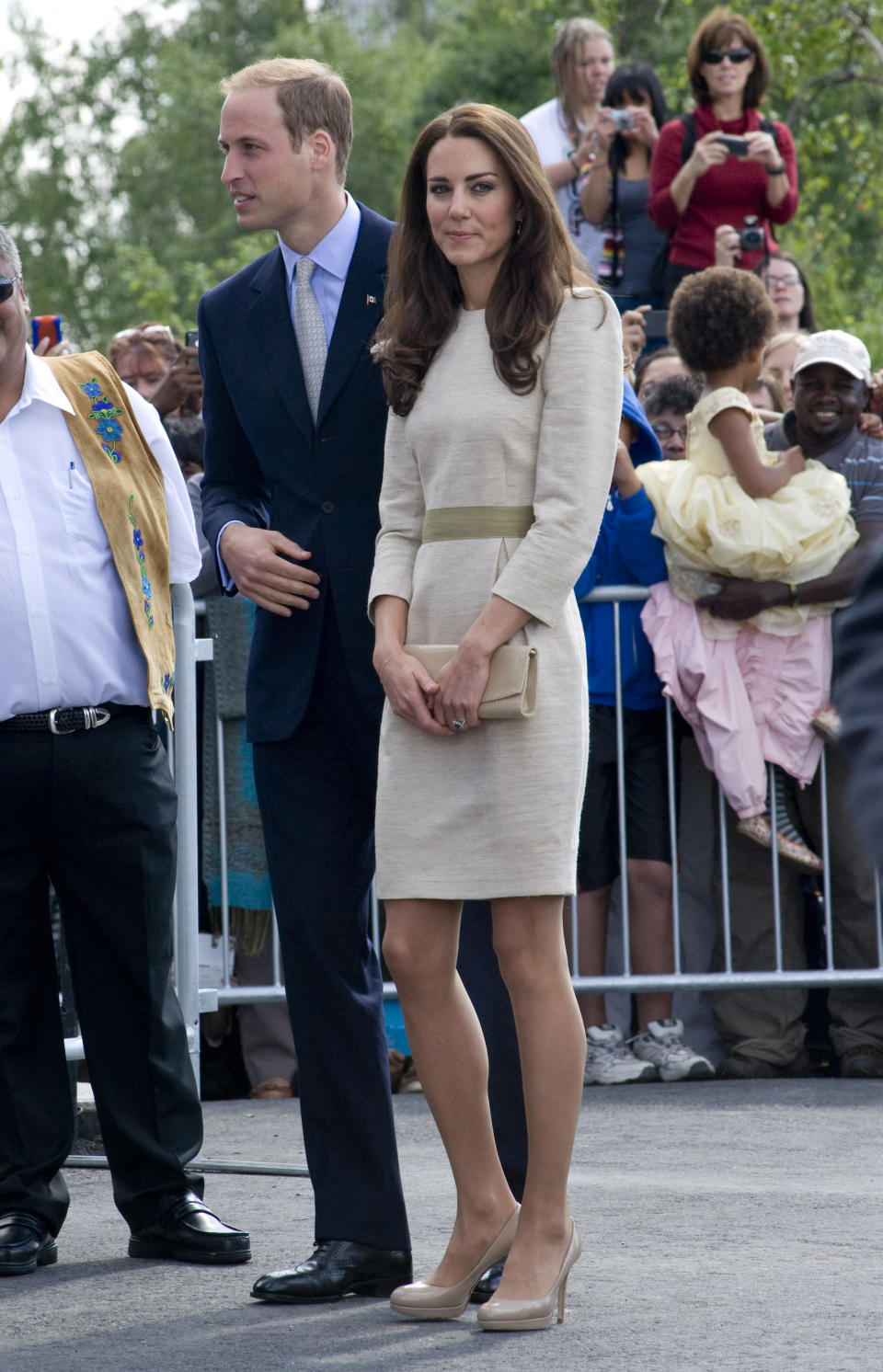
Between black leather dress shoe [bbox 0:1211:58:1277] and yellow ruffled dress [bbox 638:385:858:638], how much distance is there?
125 inches

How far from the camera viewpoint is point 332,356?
398 cm

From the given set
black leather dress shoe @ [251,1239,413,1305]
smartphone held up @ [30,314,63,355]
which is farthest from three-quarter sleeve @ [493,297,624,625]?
smartphone held up @ [30,314,63,355]

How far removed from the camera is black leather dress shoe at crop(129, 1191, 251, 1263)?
4.25 meters

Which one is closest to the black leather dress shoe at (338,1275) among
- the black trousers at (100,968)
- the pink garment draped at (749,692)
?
the black trousers at (100,968)

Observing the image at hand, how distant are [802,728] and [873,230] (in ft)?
84.6

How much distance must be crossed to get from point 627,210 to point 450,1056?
20.7ft

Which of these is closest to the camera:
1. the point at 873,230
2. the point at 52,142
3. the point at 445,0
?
the point at 873,230

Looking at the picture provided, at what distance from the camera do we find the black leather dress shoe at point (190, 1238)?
4.25 metres

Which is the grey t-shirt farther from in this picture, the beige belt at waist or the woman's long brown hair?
the beige belt at waist

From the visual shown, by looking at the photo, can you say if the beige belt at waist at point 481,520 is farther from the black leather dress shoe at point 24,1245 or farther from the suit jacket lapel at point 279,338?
the black leather dress shoe at point 24,1245

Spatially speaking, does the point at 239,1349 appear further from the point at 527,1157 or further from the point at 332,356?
the point at 332,356

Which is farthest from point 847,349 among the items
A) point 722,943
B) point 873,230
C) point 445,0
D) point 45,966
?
point 445,0

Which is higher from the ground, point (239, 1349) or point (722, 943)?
point (722, 943)

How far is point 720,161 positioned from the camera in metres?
8.75
